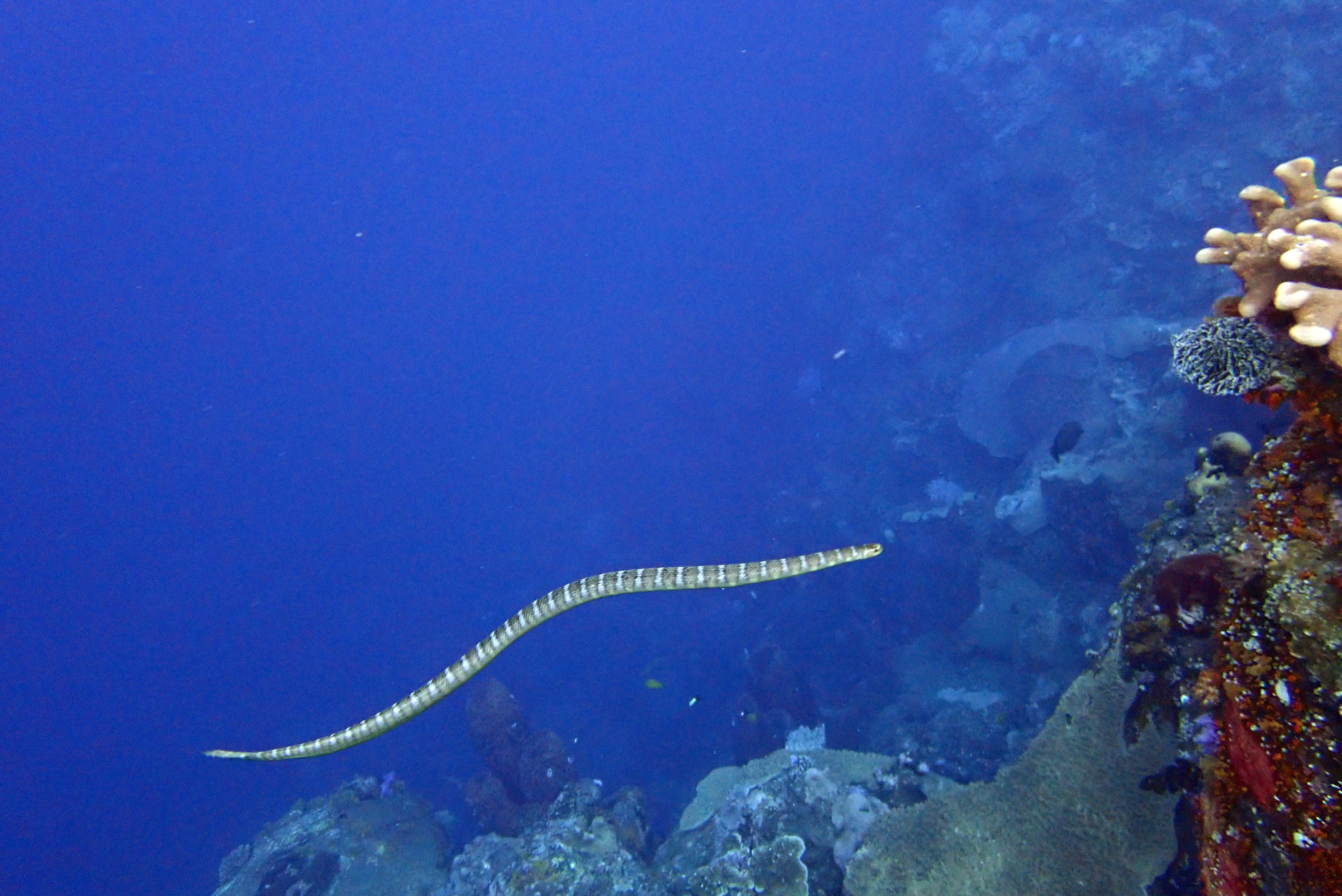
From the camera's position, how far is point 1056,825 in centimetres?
541

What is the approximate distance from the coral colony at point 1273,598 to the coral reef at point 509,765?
47.3ft

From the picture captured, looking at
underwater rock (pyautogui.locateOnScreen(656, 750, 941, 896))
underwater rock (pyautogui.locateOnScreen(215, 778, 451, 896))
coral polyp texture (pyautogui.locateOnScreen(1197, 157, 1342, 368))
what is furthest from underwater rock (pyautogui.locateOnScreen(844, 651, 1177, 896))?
underwater rock (pyautogui.locateOnScreen(215, 778, 451, 896))

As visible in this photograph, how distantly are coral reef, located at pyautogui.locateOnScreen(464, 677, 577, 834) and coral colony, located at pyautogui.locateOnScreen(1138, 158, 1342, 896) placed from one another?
14414 mm

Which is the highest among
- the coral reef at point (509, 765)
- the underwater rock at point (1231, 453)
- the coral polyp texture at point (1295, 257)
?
the coral polyp texture at point (1295, 257)

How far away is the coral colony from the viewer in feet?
8.73

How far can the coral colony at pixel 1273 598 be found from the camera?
2.66 m

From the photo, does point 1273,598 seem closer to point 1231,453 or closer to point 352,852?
point 1231,453

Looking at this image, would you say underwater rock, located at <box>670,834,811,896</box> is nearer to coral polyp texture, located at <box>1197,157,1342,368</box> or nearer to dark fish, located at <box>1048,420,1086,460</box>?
coral polyp texture, located at <box>1197,157,1342,368</box>

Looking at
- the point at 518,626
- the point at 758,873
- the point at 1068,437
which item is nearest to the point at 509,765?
the point at 758,873

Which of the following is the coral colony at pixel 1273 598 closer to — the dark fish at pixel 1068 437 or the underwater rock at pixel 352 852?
the dark fish at pixel 1068 437

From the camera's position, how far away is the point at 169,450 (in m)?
86.8

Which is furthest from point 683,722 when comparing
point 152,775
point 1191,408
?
point 152,775

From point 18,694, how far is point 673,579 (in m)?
79.7

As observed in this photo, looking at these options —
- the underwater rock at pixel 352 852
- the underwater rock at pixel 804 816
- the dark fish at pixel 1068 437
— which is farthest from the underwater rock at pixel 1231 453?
the underwater rock at pixel 352 852
